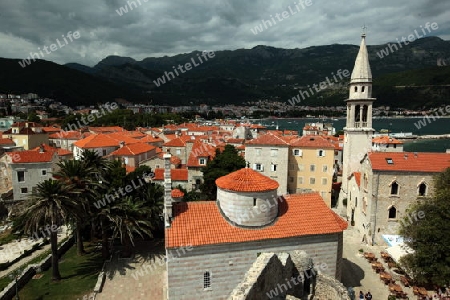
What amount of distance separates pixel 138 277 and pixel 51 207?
7.84m

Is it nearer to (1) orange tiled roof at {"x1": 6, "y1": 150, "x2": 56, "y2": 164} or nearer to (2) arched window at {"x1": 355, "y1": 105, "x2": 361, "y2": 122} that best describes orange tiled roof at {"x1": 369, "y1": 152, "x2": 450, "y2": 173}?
(2) arched window at {"x1": 355, "y1": 105, "x2": 361, "y2": 122}

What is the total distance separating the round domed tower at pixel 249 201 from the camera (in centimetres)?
1811

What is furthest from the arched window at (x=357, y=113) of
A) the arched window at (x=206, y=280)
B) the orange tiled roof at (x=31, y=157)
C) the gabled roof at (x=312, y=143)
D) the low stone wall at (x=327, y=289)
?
the orange tiled roof at (x=31, y=157)

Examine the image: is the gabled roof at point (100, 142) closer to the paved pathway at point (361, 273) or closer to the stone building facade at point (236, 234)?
the stone building facade at point (236, 234)

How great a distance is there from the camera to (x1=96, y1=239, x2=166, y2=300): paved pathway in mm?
19000

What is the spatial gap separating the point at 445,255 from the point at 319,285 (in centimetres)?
954

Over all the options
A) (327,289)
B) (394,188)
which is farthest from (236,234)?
(394,188)

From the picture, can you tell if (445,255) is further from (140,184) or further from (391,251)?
(140,184)

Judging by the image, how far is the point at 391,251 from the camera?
22.7 m

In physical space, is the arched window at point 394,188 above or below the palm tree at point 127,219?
above

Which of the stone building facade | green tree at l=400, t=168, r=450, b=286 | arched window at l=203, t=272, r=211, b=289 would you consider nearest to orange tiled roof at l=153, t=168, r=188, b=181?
the stone building facade

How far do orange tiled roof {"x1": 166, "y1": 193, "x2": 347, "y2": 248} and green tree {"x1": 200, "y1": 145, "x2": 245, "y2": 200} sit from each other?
17014mm

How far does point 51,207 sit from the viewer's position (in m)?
19.9

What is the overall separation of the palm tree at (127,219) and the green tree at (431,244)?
19181 millimetres
